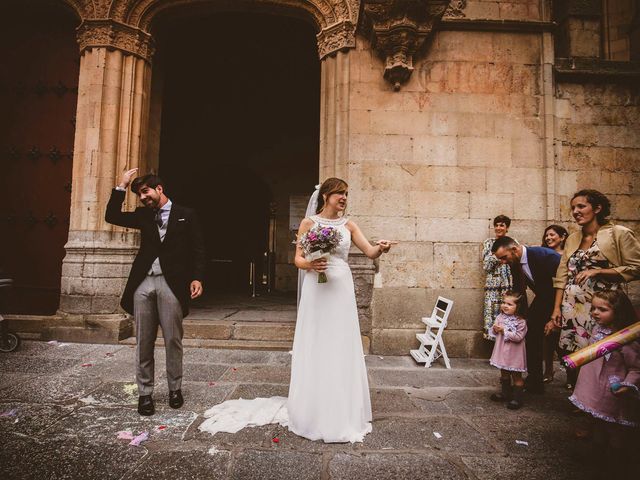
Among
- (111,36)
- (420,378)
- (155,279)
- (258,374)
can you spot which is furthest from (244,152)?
(420,378)

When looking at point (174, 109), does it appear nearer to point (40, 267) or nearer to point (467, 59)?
point (40, 267)

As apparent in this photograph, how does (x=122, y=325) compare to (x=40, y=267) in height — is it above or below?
below

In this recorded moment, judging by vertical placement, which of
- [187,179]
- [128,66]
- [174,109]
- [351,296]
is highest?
[174,109]

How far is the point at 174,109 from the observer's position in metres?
9.55

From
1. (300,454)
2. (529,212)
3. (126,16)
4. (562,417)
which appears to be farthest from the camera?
(126,16)

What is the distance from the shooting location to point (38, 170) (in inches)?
251

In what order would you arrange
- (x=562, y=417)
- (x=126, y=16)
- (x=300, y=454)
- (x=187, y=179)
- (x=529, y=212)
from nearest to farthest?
(x=300, y=454) → (x=562, y=417) → (x=529, y=212) → (x=126, y=16) → (x=187, y=179)

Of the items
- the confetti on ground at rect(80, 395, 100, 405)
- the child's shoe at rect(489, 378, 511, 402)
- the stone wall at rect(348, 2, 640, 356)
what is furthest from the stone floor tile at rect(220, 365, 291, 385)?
the child's shoe at rect(489, 378, 511, 402)

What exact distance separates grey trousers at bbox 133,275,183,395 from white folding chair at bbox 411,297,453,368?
10.6ft

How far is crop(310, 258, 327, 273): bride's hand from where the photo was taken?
2891 millimetres

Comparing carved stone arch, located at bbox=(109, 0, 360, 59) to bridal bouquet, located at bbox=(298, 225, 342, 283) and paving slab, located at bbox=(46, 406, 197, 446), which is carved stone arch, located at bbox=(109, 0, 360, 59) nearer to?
bridal bouquet, located at bbox=(298, 225, 342, 283)

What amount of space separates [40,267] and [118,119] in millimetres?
3037

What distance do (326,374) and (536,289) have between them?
2760 millimetres

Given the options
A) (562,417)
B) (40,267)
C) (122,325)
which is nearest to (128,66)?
(40,267)
